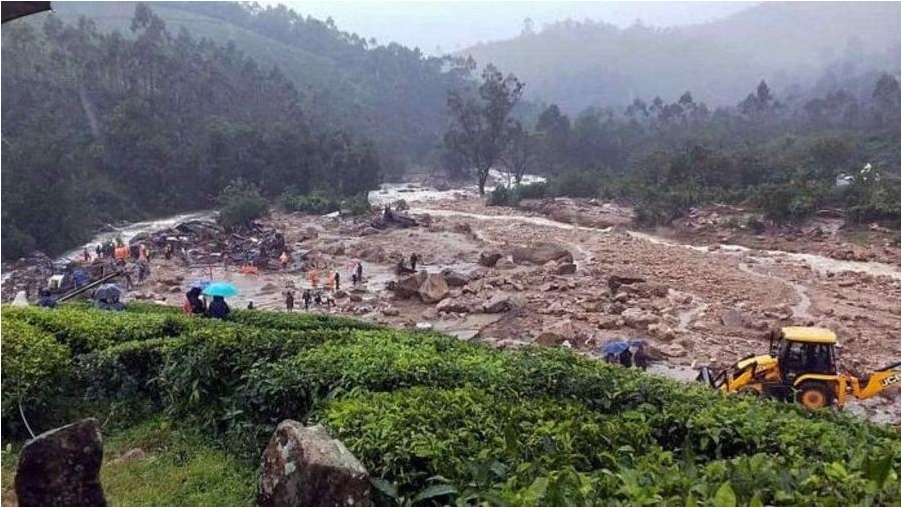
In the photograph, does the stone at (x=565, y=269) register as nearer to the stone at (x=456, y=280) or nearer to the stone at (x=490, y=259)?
the stone at (x=490, y=259)

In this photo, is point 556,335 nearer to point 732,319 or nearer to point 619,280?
point 732,319

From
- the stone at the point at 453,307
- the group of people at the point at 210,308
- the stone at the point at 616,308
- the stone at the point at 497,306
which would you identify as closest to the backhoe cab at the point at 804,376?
the group of people at the point at 210,308

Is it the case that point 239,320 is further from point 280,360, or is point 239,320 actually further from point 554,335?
point 554,335

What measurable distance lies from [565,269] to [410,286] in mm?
5142

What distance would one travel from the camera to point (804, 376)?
9.71 m

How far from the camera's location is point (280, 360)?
5785mm

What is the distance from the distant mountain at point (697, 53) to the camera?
14025 cm

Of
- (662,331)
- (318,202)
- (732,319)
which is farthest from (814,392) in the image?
(318,202)

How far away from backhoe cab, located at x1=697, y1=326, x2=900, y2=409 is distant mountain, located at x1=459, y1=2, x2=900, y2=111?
126 meters

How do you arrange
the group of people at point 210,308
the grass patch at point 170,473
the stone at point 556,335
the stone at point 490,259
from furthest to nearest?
the stone at point 490,259 → the stone at point 556,335 → the group of people at point 210,308 → the grass patch at point 170,473

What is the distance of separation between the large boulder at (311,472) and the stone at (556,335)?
11.8m

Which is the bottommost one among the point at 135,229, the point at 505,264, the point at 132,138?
the point at 135,229

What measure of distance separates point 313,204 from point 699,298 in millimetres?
27066

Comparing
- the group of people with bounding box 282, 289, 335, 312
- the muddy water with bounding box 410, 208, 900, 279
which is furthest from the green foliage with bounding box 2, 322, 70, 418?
the muddy water with bounding box 410, 208, 900, 279
